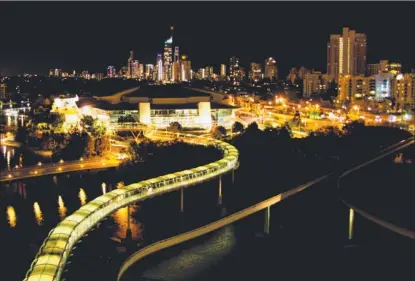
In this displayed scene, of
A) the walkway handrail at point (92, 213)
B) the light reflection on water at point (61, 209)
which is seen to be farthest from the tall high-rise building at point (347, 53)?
the light reflection on water at point (61, 209)

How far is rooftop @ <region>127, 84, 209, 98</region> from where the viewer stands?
51.4 ft

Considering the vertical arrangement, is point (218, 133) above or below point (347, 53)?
below

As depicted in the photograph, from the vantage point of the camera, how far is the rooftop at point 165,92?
617 inches

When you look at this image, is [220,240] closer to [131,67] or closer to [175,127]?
[175,127]

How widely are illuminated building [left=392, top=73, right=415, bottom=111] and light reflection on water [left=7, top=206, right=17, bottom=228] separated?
17196mm

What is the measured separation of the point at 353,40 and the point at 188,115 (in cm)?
1965

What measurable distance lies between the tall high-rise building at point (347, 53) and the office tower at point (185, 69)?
15.4 metres

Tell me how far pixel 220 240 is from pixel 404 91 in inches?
685

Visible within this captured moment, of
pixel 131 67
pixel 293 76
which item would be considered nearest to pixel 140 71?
pixel 131 67

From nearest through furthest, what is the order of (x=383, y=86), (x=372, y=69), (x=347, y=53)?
(x=383, y=86) < (x=347, y=53) < (x=372, y=69)

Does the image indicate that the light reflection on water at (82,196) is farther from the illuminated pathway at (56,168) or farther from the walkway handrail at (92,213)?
the walkway handrail at (92,213)

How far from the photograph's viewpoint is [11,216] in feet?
24.1

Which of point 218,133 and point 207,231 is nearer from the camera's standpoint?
point 207,231

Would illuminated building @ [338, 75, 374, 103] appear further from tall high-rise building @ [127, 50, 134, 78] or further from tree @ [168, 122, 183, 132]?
tall high-rise building @ [127, 50, 134, 78]
